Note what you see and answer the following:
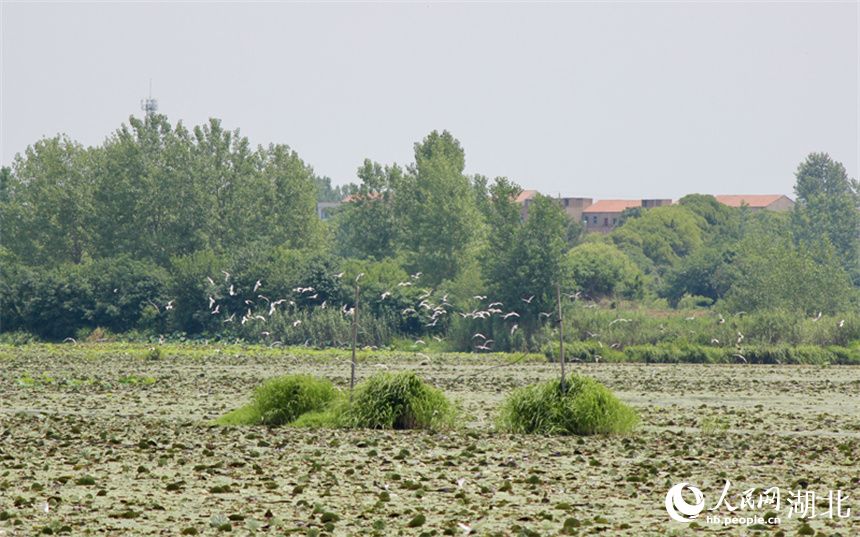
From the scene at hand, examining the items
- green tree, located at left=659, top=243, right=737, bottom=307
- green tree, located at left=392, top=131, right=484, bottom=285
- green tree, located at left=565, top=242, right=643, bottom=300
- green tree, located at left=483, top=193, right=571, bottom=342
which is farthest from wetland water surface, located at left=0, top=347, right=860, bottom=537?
green tree, located at left=659, top=243, right=737, bottom=307

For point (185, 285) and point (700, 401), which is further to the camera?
point (185, 285)

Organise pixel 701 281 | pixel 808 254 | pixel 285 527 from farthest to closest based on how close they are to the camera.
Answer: pixel 701 281 < pixel 808 254 < pixel 285 527

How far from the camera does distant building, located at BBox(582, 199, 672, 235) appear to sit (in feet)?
460

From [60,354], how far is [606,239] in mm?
63038

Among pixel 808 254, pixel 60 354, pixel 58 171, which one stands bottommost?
pixel 60 354

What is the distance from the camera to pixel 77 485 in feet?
33.0

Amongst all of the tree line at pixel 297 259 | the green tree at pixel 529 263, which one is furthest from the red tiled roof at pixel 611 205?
the green tree at pixel 529 263

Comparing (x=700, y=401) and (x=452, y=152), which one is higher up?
(x=452, y=152)

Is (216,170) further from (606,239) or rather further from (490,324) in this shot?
(606,239)

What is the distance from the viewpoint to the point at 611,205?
146m

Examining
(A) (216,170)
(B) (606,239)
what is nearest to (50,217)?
(A) (216,170)

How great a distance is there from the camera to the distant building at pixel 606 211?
14010 centimetres

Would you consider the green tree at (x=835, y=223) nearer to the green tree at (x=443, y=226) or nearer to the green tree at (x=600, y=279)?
the green tree at (x=600, y=279)

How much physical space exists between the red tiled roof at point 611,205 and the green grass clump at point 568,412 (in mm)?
130044
